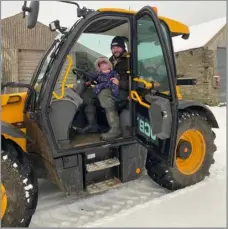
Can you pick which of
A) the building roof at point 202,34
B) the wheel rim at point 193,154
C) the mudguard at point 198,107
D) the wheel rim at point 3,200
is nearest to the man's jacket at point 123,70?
the mudguard at point 198,107

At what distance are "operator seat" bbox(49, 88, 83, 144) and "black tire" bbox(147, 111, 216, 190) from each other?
1.33 m

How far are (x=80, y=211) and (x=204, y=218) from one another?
4.39 ft

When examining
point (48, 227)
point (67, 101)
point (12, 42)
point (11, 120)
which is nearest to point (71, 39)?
point (67, 101)

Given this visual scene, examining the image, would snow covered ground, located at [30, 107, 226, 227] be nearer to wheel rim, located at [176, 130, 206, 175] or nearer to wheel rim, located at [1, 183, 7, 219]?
wheel rim, located at [176, 130, 206, 175]

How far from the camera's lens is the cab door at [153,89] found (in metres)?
3.11

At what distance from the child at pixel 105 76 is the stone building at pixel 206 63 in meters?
10.1

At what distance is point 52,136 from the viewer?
2908 millimetres

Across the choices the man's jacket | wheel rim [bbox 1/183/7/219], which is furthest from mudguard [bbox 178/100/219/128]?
wheel rim [bbox 1/183/7/219]

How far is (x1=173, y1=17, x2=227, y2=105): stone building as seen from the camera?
12992 millimetres

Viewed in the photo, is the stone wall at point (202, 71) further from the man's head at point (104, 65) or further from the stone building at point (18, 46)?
the man's head at point (104, 65)

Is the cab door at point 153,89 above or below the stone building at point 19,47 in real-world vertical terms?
below

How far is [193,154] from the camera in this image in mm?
4004

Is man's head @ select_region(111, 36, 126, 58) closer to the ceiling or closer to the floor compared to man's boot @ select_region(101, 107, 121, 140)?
closer to the ceiling

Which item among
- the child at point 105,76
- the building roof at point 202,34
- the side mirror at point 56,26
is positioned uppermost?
the building roof at point 202,34
